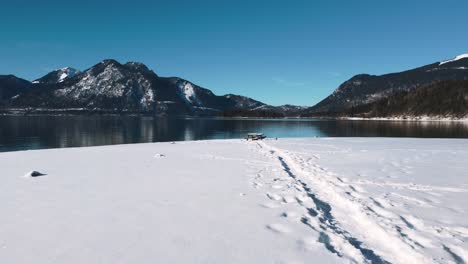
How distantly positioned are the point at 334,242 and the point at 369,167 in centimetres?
1385

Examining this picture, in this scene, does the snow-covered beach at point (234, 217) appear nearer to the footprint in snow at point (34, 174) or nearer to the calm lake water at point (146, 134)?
the footprint in snow at point (34, 174)

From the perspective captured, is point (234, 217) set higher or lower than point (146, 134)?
higher

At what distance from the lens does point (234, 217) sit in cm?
1006

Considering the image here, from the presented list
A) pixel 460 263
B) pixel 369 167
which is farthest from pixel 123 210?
pixel 369 167

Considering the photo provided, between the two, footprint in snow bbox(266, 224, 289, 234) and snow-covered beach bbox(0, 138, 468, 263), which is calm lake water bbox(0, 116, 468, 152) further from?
footprint in snow bbox(266, 224, 289, 234)

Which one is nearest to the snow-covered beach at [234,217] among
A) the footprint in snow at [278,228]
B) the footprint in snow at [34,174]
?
the footprint in snow at [278,228]

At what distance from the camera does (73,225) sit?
904cm

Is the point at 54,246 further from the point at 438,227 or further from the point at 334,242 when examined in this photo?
the point at 438,227

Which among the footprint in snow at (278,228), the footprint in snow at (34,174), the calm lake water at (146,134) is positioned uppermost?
the footprint in snow at (34,174)

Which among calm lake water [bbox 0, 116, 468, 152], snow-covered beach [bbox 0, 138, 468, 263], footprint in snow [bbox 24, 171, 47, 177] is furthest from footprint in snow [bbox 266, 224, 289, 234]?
calm lake water [bbox 0, 116, 468, 152]

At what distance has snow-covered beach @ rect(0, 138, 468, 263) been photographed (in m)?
7.36

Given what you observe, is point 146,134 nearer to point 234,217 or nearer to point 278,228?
point 234,217

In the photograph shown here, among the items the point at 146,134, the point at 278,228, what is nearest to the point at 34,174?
the point at 278,228

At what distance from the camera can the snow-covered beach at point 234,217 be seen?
7363 mm
